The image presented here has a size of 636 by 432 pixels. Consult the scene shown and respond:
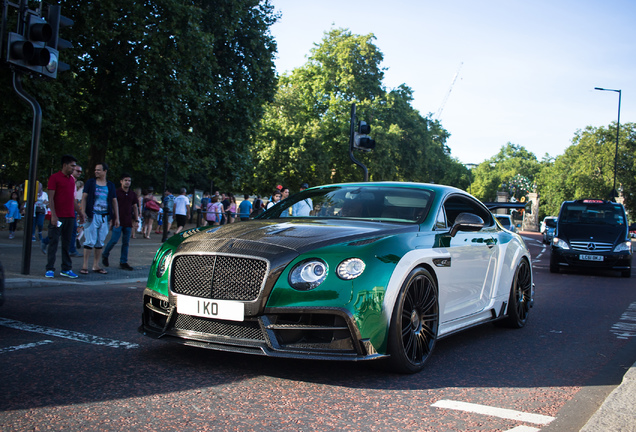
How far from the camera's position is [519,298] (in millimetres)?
7031

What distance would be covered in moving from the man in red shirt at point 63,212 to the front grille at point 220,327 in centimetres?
604

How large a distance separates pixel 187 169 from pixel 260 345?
19410mm

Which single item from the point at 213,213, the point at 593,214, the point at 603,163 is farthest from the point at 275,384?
the point at 603,163

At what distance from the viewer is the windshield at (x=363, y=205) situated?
5.41 m

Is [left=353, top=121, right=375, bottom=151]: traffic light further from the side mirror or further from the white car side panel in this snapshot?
the side mirror

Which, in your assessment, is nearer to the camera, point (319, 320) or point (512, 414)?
point (512, 414)

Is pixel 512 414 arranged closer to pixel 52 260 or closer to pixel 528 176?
pixel 52 260

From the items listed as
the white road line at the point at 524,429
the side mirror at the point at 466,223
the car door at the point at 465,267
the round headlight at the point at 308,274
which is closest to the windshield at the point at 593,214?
the car door at the point at 465,267

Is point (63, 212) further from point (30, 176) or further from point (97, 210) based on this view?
point (30, 176)

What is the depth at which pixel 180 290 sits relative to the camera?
14.5 ft

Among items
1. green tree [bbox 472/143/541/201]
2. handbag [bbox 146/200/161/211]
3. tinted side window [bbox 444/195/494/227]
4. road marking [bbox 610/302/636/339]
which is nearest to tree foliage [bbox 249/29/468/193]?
handbag [bbox 146/200/161/211]

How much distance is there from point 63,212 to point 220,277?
6435 mm

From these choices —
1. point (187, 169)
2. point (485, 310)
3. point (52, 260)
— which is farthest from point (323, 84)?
point (485, 310)

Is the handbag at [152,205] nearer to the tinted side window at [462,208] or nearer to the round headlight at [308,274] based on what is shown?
the tinted side window at [462,208]
